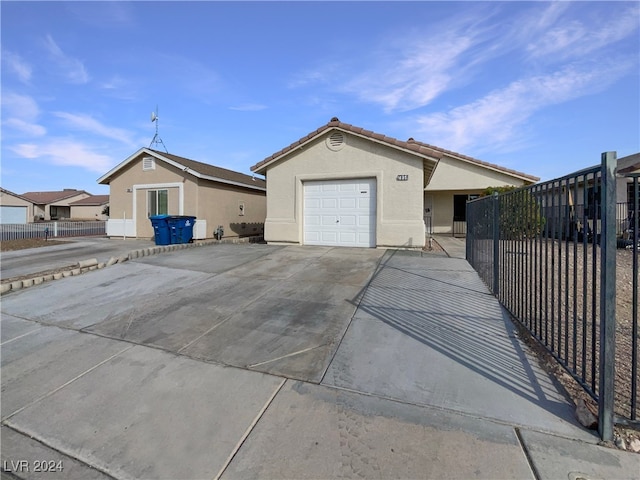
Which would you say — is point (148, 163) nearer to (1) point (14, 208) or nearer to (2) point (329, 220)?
(2) point (329, 220)

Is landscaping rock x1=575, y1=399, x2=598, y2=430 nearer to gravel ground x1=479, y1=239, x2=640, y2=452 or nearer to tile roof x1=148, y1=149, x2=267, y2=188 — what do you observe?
gravel ground x1=479, y1=239, x2=640, y2=452

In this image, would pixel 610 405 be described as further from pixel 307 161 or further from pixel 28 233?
pixel 28 233

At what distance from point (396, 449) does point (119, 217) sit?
55.9ft

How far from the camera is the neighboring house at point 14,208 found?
1347 inches

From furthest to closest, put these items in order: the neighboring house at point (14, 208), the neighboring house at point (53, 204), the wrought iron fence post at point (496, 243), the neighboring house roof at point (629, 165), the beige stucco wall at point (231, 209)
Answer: the neighboring house at point (53, 204)
the neighboring house at point (14, 208)
the beige stucco wall at point (231, 209)
the neighboring house roof at point (629, 165)
the wrought iron fence post at point (496, 243)

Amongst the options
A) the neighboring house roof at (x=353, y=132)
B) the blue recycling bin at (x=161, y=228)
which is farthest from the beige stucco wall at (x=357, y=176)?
the blue recycling bin at (x=161, y=228)

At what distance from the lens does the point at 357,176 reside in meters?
10.5

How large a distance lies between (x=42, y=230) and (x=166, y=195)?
8127 millimetres

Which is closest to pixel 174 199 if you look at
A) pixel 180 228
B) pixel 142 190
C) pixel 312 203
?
pixel 142 190

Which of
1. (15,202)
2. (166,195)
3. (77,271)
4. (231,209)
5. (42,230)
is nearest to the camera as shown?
(77,271)

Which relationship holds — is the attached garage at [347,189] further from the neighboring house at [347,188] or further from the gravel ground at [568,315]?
the gravel ground at [568,315]

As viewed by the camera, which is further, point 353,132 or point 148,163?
point 148,163

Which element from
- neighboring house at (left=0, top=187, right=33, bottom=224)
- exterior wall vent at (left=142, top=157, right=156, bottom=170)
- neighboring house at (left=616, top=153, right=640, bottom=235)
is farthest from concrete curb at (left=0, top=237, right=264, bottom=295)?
neighboring house at (left=0, top=187, right=33, bottom=224)

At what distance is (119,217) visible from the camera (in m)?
15.6
